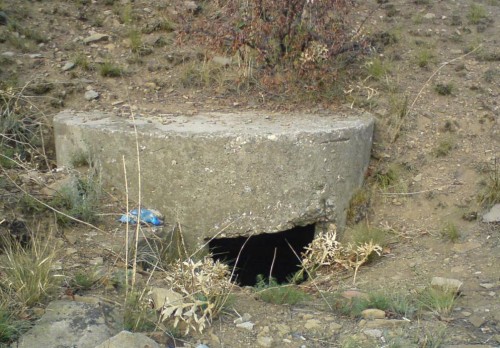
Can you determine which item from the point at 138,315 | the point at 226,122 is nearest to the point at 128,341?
the point at 138,315

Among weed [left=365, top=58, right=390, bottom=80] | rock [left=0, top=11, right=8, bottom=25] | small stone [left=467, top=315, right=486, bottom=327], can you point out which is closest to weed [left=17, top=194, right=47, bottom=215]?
rock [left=0, top=11, right=8, bottom=25]

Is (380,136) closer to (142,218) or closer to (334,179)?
(334,179)

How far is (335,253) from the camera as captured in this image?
4578 millimetres

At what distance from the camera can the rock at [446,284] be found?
3.88 meters

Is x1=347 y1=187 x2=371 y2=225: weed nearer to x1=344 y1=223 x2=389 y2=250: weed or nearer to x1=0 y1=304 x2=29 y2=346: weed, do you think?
x1=344 y1=223 x2=389 y2=250: weed

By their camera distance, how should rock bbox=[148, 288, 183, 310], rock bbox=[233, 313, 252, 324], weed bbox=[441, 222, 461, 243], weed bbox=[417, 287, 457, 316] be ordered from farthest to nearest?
1. weed bbox=[441, 222, 461, 243]
2. weed bbox=[417, 287, 457, 316]
3. rock bbox=[233, 313, 252, 324]
4. rock bbox=[148, 288, 183, 310]

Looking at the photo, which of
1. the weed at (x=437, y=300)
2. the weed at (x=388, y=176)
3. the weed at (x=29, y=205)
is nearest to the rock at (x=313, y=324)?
Answer: the weed at (x=437, y=300)

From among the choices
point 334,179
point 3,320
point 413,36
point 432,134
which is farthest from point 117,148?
point 413,36

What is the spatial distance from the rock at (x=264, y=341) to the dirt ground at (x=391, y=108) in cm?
4

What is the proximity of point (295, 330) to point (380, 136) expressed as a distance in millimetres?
2368

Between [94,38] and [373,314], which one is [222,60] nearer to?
[94,38]

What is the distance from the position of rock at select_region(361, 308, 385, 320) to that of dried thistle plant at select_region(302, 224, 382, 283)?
0.79 meters

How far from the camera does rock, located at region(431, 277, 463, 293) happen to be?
3.88 metres

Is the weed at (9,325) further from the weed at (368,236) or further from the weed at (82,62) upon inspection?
the weed at (82,62)
